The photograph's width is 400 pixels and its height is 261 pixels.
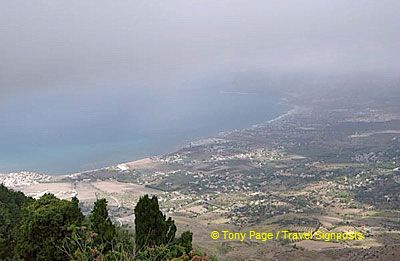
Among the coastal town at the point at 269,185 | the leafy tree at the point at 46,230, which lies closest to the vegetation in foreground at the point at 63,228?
the leafy tree at the point at 46,230

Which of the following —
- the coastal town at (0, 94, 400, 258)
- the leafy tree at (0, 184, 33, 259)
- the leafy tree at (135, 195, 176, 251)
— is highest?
the leafy tree at (135, 195, 176, 251)

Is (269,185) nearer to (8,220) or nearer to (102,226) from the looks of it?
(8,220)

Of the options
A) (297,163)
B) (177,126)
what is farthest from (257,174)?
(177,126)

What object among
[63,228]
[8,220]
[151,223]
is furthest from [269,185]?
[63,228]

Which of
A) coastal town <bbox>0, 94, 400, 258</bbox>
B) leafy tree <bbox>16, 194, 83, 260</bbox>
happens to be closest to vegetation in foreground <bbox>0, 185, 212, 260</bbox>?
leafy tree <bbox>16, 194, 83, 260</bbox>

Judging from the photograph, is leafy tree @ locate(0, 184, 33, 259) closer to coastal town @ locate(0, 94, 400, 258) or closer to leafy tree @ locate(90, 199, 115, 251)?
leafy tree @ locate(90, 199, 115, 251)

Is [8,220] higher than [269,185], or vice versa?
[8,220]

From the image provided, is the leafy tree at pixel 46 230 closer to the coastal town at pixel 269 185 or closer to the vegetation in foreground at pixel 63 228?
the vegetation in foreground at pixel 63 228

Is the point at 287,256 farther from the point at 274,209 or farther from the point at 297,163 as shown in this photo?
the point at 297,163
